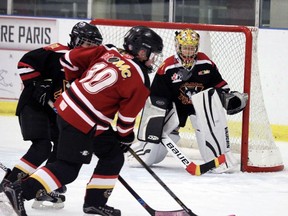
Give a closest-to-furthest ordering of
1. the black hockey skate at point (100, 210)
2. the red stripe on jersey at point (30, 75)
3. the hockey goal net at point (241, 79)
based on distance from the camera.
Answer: the black hockey skate at point (100, 210) → the red stripe on jersey at point (30, 75) → the hockey goal net at point (241, 79)

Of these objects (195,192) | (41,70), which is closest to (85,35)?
(41,70)

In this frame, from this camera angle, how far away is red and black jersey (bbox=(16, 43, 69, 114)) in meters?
4.05

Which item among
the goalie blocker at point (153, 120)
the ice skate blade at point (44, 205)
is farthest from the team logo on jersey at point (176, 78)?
the ice skate blade at point (44, 205)

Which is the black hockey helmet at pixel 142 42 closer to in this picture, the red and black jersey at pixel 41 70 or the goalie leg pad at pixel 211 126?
the red and black jersey at pixel 41 70

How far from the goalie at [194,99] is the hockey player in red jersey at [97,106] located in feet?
4.72

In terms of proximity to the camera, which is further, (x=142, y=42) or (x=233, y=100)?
(x=233, y=100)

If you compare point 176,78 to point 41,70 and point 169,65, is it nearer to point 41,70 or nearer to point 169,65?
point 169,65

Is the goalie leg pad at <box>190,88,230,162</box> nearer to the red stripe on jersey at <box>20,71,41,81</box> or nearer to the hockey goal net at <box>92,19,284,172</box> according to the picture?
the hockey goal net at <box>92,19,284,172</box>

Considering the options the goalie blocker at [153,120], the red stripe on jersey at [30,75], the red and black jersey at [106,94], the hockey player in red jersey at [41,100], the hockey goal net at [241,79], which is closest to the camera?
the red and black jersey at [106,94]

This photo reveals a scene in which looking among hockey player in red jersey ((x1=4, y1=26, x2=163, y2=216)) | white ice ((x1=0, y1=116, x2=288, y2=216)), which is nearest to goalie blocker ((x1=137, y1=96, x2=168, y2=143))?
white ice ((x1=0, y1=116, x2=288, y2=216))

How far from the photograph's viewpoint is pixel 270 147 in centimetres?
532

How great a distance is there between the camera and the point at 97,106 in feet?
11.5

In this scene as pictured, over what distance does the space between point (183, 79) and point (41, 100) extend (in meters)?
1.31

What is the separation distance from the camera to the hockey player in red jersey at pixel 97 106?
3473 millimetres
